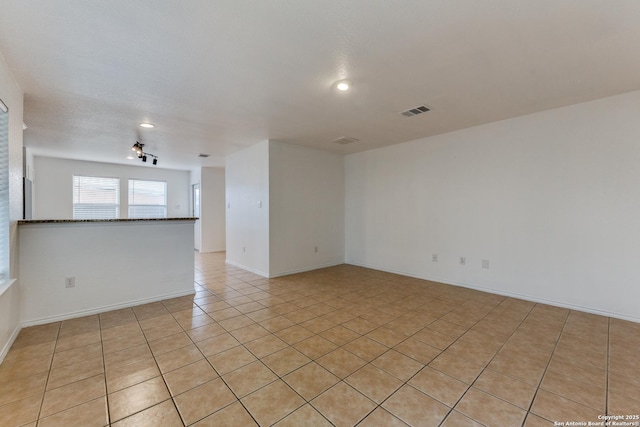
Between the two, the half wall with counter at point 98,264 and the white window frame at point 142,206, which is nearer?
the half wall with counter at point 98,264

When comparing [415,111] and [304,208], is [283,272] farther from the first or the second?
[415,111]

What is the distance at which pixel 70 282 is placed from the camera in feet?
9.82

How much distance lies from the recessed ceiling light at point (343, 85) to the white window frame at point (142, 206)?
23.6 feet

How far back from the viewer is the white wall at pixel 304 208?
4.80 m

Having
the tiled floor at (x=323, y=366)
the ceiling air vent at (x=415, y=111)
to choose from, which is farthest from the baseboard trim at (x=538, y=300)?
the ceiling air vent at (x=415, y=111)

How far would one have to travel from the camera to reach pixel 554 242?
3.35 metres

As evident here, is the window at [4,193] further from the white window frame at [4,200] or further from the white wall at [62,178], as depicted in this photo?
the white wall at [62,178]

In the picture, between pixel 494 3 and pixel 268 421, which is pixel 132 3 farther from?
pixel 268 421

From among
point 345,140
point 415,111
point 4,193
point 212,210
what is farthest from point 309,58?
point 212,210

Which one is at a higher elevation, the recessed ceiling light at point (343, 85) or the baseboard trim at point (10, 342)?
the recessed ceiling light at point (343, 85)

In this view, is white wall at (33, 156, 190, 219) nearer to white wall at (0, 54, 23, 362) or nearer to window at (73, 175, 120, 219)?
window at (73, 175, 120, 219)

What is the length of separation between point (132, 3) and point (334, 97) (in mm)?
1865

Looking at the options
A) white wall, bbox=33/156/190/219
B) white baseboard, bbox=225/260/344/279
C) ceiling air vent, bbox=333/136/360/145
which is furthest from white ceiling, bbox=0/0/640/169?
white wall, bbox=33/156/190/219

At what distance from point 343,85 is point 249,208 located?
10.7 ft
